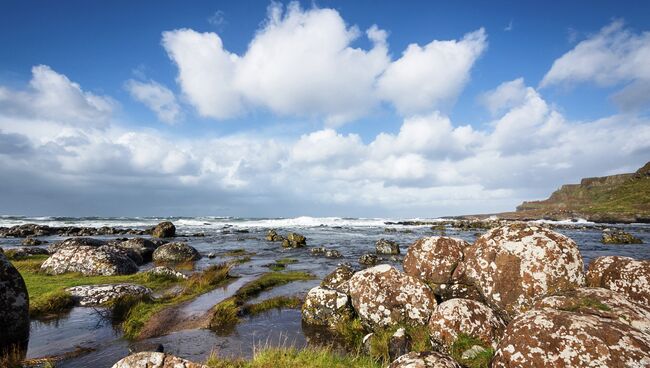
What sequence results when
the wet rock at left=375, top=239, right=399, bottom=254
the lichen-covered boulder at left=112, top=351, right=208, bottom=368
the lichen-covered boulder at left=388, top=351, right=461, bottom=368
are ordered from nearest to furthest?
the lichen-covered boulder at left=112, top=351, right=208, bottom=368 → the lichen-covered boulder at left=388, top=351, right=461, bottom=368 → the wet rock at left=375, top=239, right=399, bottom=254

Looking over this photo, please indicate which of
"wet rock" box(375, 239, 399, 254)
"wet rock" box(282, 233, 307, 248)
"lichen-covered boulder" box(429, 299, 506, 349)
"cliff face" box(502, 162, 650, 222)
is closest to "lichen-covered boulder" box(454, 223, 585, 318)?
"lichen-covered boulder" box(429, 299, 506, 349)

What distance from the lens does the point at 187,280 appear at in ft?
63.2

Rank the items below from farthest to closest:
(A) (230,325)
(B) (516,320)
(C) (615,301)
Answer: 1. (A) (230,325)
2. (C) (615,301)
3. (B) (516,320)

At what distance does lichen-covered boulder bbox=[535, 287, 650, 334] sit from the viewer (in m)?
7.14

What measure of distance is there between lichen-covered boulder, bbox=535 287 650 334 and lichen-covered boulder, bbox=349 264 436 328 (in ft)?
11.4

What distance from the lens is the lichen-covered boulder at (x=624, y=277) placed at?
966 cm

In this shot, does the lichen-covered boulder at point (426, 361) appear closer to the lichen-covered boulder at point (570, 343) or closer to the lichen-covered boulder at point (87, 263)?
the lichen-covered boulder at point (570, 343)

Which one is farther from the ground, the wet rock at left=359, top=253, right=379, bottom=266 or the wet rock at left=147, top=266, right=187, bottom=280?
the wet rock at left=147, top=266, right=187, bottom=280

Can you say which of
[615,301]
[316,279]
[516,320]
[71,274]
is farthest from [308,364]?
[71,274]

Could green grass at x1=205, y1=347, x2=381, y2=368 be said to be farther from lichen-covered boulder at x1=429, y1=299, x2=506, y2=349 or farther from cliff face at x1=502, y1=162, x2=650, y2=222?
cliff face at x1=502, y1=162, x2=650, y2=222

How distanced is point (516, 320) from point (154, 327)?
35.4 feet

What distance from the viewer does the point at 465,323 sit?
363 inches

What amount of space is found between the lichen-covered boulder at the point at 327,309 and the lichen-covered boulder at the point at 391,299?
1.46 ft

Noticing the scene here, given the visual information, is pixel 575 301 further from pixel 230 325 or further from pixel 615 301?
pixel 230 325
